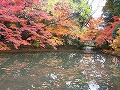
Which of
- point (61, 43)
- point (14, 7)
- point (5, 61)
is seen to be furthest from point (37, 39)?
point (5, 61)

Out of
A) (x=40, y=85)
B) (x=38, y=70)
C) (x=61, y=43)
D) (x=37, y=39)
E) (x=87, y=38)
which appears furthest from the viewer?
(x=87, y=38)

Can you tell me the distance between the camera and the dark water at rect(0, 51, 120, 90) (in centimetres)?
991

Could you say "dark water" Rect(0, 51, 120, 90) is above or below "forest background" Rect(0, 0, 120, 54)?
below

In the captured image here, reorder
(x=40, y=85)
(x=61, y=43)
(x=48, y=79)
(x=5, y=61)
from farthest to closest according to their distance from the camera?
(x=61, y=43) < (x=5, y=61) < (x=48, y=79) < (x=40, y=85)

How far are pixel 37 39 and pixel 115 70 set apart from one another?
676 cm

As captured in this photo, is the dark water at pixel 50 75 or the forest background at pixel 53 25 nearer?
the dark water at pixel 50 75

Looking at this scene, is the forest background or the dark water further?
the forest background

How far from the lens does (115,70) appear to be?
13844mm

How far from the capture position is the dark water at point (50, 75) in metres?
9.91

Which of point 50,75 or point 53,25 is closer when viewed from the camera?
point 50,75

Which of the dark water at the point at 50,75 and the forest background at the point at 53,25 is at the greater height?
the forest background at the point at 53,25

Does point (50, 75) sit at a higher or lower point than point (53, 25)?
lower

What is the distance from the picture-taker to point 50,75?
11.7 m

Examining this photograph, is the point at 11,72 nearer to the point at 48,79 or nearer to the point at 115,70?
the point at 48,79
